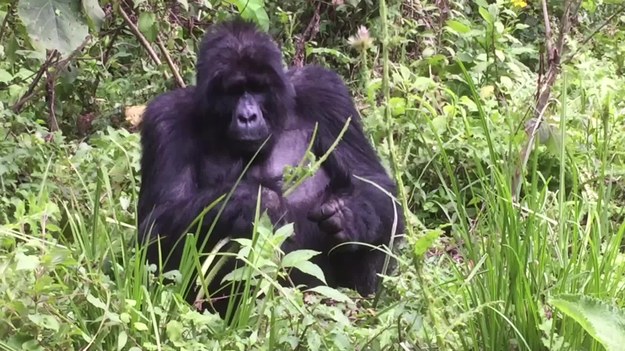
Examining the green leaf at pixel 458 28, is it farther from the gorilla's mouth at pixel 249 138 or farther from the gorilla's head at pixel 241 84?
the gorilla's mouth at pixel 249 138

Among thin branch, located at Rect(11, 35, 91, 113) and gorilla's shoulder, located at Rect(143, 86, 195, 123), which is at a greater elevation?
gorilla's shoulder, located at Rect(143, 86, 195, 123)

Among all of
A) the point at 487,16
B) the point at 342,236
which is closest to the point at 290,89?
the point at 342,236

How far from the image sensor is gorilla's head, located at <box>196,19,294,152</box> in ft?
9.06

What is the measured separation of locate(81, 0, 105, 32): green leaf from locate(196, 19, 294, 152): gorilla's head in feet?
1.73

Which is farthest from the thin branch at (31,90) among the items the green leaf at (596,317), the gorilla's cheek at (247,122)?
the green leaf at (596,317)

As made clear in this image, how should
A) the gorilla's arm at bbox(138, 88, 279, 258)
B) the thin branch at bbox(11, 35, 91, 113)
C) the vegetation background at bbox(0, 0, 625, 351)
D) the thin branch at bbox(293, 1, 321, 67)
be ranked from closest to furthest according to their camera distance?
the vegetation background at bbox(0, 0, 625, 351) → the gorilla's arm at bbox(138, 88, 279, 258) → the thin branch at bbox(11, 35, 91, 113) → the thin branch at bbox(293, 1, 321, 67)

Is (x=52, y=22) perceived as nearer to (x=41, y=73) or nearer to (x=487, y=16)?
(x=41, y=73)

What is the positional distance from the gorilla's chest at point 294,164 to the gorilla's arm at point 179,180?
152 mm

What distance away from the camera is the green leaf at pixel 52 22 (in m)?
1.95

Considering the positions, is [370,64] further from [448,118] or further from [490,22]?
[448,118]

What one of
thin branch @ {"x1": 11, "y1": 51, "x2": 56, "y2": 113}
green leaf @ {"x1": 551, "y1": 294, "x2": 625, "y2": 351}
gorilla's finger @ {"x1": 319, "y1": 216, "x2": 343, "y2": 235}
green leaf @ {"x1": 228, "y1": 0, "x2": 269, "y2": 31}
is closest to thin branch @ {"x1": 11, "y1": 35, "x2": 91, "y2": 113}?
thin branch @ {"x1": 11, "y1": 51, "x2": 56, "y2": 113}

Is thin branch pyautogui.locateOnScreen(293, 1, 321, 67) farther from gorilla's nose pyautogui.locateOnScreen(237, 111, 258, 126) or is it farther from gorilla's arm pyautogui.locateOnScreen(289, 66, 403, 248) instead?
gorilla's nose pyautogui.locateOnScreen(237, 111, 258, 126)

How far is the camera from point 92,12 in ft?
7.41

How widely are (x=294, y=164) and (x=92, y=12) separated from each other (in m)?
1.00
